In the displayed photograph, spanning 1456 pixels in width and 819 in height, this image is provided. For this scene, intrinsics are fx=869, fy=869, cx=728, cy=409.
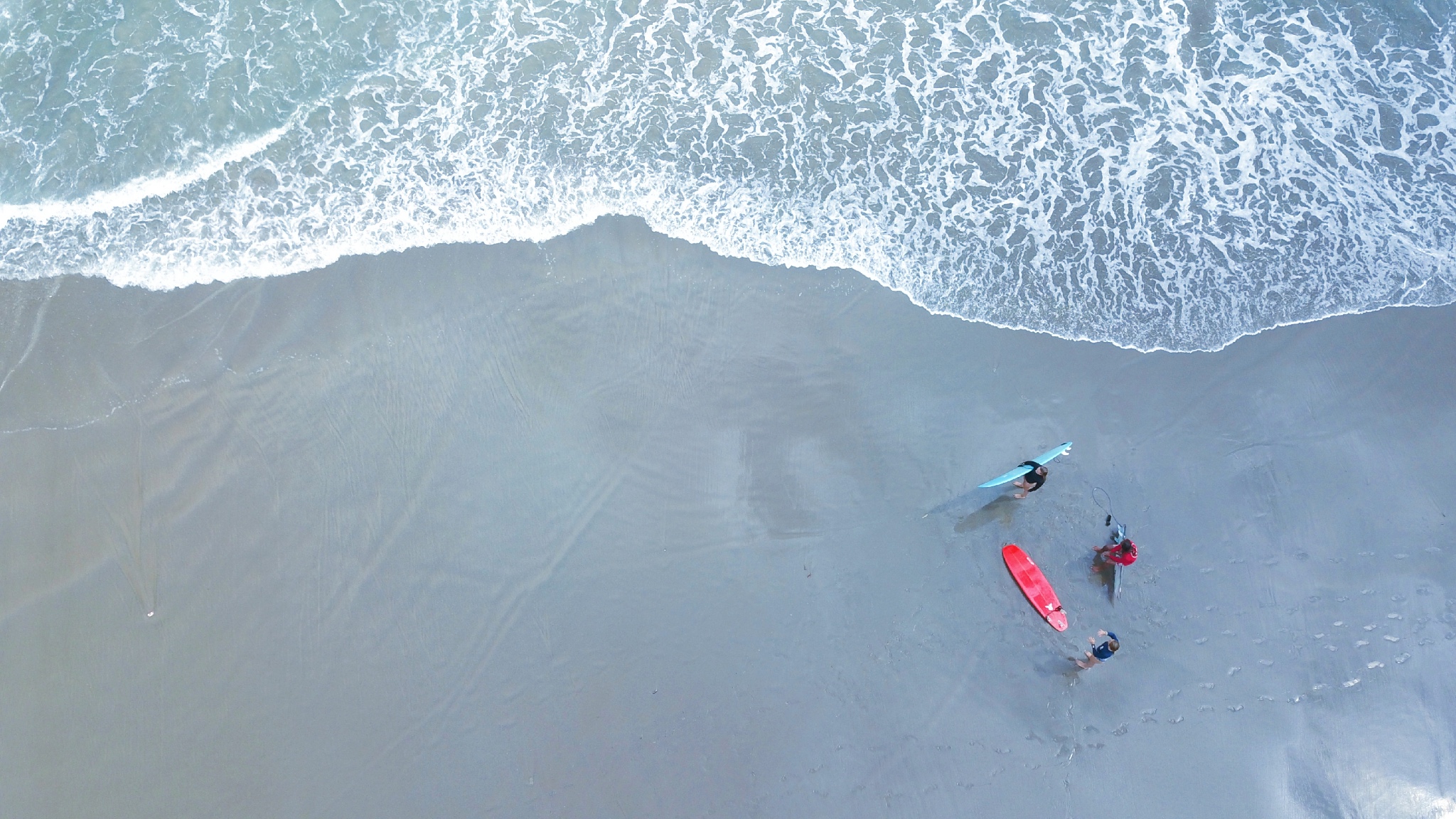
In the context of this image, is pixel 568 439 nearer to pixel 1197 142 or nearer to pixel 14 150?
pixel 14 150

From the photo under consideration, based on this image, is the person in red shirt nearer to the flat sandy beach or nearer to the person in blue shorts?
the flat sandy beach

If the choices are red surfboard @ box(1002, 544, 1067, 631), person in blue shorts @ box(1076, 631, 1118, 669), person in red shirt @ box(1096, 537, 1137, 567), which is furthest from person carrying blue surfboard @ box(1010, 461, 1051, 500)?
person in blue shorts @ box(1076, 631, 1118, 669)

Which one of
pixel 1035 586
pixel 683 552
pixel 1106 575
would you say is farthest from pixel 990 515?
pixel 683 552

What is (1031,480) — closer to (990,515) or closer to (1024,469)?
(1024,469)

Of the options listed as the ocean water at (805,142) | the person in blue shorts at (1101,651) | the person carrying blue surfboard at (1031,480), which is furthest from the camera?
the ocean water at (805,142)

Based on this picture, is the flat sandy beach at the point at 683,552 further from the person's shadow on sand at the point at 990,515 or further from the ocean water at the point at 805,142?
the ocean water at the point at 805,142

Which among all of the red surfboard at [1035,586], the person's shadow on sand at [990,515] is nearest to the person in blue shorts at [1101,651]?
the red surfboard at [1035,586]
